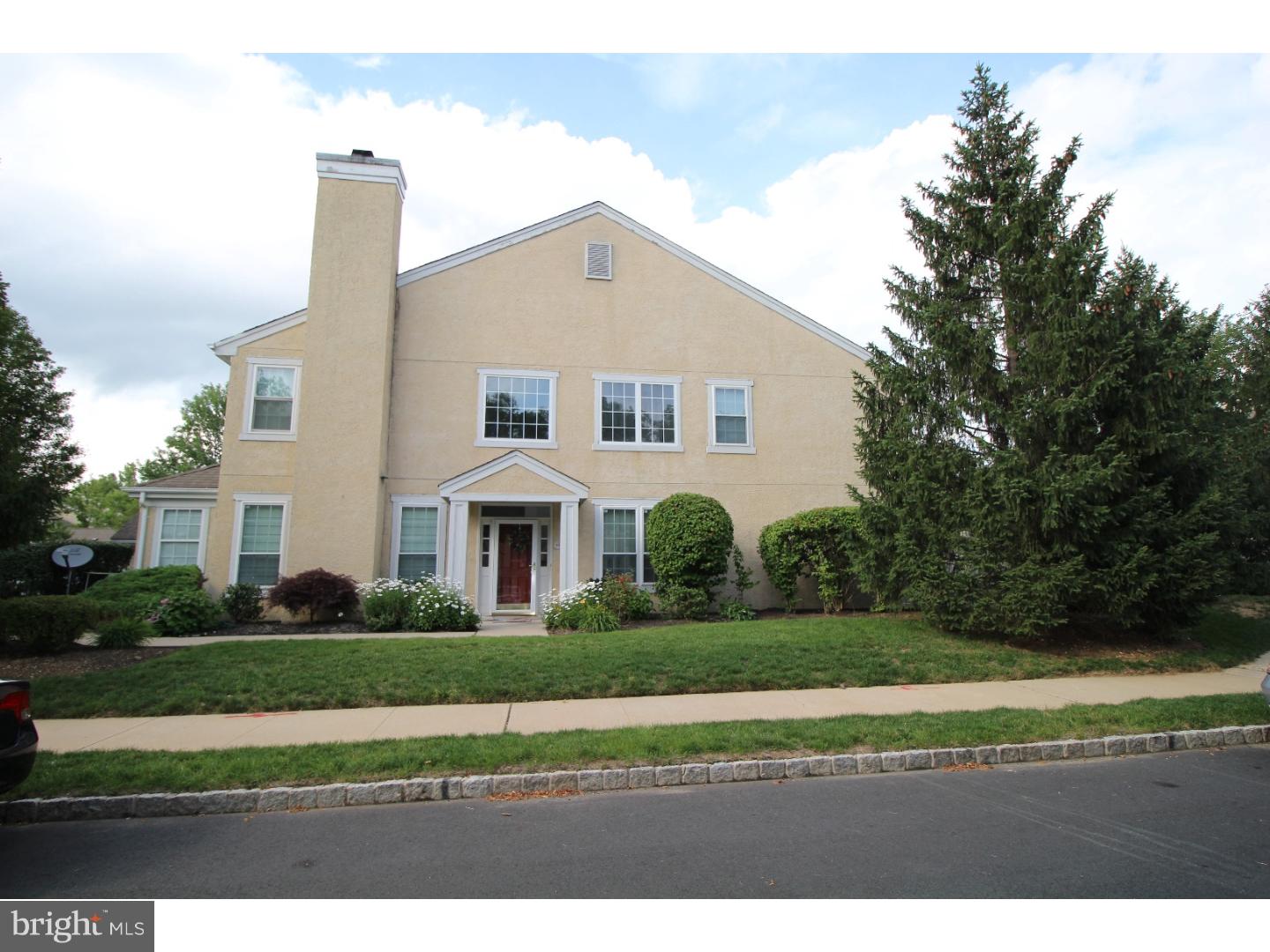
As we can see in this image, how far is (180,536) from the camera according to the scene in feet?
53.0

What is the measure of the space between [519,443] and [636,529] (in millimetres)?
3298

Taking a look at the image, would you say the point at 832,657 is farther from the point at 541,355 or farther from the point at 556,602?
the point at 541,355

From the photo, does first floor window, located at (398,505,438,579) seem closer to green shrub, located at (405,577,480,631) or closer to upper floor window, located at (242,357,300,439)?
green shrub, located at (405,577,480,631)

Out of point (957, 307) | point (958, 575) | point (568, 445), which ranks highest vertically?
point (957, 307)

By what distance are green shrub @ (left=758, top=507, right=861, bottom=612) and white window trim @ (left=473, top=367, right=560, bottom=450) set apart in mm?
5464

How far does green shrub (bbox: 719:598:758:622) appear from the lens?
14.9 metres

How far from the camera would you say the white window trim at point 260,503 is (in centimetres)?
1496

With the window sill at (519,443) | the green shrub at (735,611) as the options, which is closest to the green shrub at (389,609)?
the window sill at (519,443)

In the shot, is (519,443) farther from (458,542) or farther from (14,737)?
(14,737)

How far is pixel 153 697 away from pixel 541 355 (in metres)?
10.6

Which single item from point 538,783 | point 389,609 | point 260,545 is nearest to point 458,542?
point 389,609

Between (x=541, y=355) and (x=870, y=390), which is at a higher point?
(x=541, y=355)

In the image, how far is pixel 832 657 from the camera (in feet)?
32.7

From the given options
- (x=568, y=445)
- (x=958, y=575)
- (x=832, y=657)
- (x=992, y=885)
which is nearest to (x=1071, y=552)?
(x=958, y=575)
